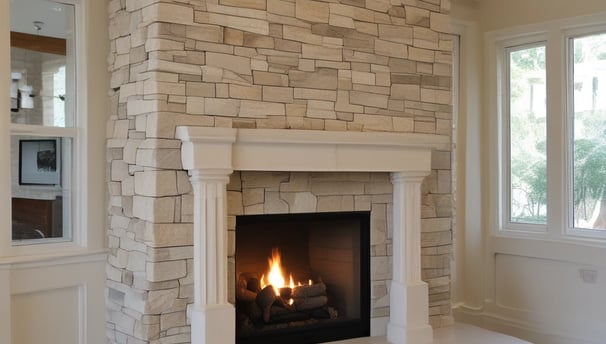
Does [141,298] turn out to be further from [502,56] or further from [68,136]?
[502,56]

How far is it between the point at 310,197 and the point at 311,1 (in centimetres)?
107

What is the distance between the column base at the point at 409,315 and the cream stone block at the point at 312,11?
5.23 feet

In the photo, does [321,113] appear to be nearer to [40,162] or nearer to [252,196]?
[252,196]

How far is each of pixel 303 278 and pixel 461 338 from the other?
1.02m

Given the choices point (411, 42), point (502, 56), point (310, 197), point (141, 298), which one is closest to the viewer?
point (141, 298)

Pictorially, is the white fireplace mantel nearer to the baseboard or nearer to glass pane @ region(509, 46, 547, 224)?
glass pane @ region(509, 46, 547, 224)

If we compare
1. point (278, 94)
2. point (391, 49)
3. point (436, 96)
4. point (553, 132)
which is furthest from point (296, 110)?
point (553, 132)

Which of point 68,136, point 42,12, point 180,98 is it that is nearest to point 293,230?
point 180,98

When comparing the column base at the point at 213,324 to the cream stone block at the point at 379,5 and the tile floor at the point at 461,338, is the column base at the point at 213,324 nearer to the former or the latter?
the tile floor at the point at 461,338

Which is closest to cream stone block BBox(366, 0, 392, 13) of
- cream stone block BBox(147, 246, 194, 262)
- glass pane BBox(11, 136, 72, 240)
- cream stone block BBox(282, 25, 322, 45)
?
cream stone block BBox(282, 25, 322, 45)

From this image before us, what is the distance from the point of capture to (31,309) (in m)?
3.19

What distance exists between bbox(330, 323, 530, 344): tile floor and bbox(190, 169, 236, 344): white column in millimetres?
930

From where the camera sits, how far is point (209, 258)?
10.2 feet

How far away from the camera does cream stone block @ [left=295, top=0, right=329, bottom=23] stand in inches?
136
